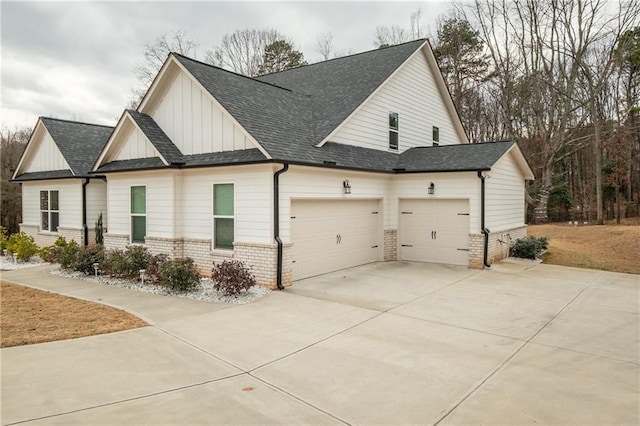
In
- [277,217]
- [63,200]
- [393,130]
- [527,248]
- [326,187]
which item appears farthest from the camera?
[63,200]

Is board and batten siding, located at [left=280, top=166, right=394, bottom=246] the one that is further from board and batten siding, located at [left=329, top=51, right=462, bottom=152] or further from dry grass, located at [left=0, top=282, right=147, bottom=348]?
dry grass, located at [left=0, top=282, right=147, bottom=348]

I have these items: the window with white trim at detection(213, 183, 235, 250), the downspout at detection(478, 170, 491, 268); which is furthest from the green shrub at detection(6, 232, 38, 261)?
the downspout at detection(478, 170, 491, 268)

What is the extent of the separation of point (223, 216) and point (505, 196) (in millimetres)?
9982

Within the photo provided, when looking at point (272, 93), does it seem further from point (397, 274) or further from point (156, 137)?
point (397, 274)

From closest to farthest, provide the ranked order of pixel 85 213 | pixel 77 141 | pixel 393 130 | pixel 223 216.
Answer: pixel 223 216
pixel 393 130
pixel 85 213
pixel 77 141

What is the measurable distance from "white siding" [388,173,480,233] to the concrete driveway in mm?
4115

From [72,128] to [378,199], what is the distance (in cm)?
1425

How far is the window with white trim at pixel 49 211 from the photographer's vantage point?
16.9 metres

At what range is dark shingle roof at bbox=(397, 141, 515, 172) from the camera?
1290cm

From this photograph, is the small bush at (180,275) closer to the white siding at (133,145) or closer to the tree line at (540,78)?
the white siding at (133,145)

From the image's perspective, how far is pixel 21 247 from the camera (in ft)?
46.3

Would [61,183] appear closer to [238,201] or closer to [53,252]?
[53,252]

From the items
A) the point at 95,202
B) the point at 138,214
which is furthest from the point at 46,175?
the point at 138,214

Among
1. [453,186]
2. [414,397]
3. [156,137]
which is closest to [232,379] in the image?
[414,397]
